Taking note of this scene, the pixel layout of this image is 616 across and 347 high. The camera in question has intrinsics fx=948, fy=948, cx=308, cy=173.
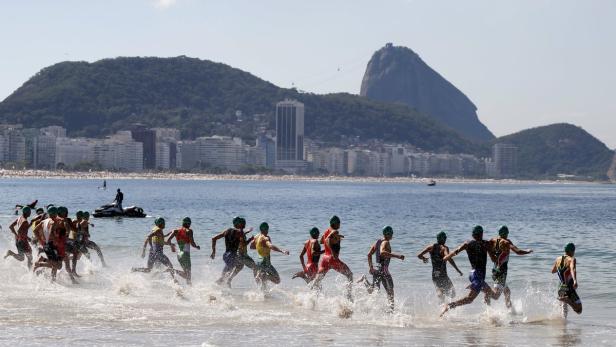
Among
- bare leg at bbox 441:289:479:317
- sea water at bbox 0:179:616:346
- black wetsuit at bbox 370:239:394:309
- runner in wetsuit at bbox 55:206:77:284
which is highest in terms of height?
runner in wetsuit at bbox 55:206:77:284

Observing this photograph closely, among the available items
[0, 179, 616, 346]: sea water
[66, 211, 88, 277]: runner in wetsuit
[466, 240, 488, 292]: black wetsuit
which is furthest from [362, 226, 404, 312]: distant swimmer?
[66, 211, 88, 277]: runner in wetsuit

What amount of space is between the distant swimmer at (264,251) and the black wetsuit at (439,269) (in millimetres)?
3209

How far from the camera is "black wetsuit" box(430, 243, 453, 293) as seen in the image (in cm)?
1833

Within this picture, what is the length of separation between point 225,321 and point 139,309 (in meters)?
2.05

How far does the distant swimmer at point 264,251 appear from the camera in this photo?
65.2ft

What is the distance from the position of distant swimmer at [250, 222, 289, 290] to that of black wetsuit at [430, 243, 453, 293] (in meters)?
3.21

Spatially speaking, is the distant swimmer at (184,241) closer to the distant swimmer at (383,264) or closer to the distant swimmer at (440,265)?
the distant swimmer at (383,264)

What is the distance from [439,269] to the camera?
18.4 m

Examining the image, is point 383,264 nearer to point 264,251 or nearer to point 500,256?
point 500,256

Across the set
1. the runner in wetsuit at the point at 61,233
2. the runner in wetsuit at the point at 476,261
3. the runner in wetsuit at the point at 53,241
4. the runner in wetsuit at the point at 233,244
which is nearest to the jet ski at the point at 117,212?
the runner in wetsuit at the point at 61,233

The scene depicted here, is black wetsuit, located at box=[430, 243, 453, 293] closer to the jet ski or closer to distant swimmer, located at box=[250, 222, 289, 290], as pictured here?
distant swimmer, located at box=[250, 222, 289, 290]

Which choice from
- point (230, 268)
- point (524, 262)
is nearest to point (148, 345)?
point (230, 268)

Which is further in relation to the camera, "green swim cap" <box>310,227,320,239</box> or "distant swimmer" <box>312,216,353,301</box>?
"green swim cap" <box>310,227,320,239</box>

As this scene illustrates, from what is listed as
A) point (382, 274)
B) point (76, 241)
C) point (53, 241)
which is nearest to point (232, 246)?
point (382, 274)
